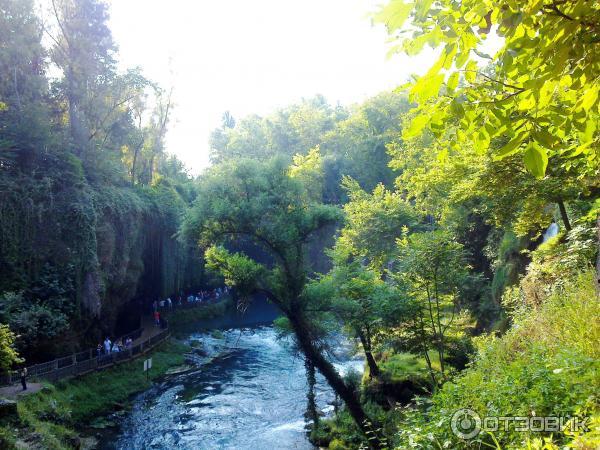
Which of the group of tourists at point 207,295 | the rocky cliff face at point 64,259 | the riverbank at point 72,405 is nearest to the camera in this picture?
the riverbank at point 72,405

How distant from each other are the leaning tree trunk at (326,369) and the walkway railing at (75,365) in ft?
31.9

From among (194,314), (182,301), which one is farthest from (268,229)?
(182,301)

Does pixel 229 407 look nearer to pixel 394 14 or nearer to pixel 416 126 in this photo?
pixel 416 126

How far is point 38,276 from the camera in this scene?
18.7 meters

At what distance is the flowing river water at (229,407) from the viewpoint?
1430 cm

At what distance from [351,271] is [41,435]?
11408 millimetres

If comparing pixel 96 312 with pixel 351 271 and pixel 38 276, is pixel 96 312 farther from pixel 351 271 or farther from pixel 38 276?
pixel 351 271

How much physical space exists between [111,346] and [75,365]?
427 centimetres

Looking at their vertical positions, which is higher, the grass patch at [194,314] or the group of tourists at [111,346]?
the grass patch at [194,314]

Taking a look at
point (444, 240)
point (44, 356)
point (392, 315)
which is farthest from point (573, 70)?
point (44, 356)

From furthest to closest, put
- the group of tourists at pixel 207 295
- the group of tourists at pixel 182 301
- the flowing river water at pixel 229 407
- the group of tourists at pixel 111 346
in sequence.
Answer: the group of tourists at pixel 207 295, the group of tourists at pixel 182 301, the group of tourists at pixel 111 346, the flowing river water at pixel 229 407

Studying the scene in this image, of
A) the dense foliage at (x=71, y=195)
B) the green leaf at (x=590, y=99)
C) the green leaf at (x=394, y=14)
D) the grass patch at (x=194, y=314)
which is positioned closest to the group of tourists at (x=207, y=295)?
Result: the grass patch at (x=194, y=314)

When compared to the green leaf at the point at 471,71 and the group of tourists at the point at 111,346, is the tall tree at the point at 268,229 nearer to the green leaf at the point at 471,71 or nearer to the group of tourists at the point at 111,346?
the group of tourists at the point at 111,346

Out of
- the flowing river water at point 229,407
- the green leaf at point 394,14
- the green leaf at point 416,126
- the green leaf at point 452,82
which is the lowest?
the flowing river water at point 229,407
